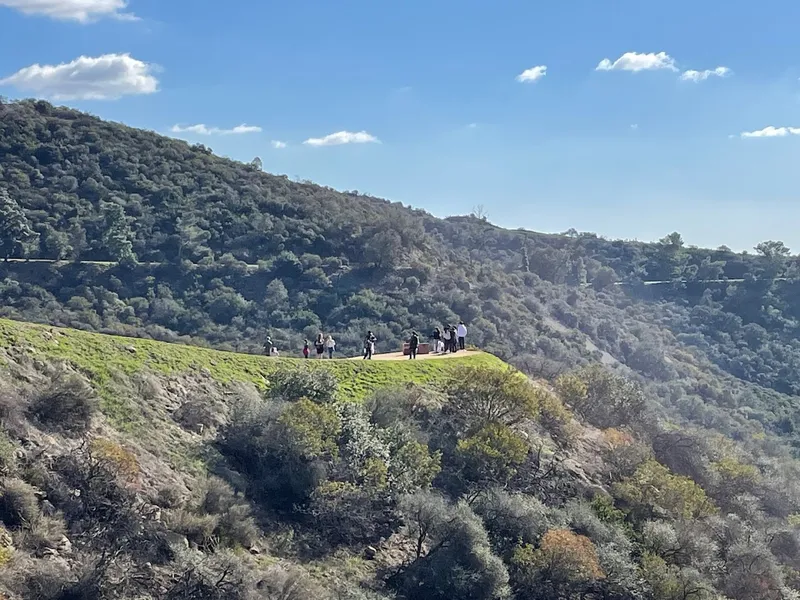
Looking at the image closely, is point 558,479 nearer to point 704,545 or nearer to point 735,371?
point 704,545

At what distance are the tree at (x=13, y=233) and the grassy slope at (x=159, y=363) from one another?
22897 mm

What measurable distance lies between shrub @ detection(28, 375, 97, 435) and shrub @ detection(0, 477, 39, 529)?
200 cm

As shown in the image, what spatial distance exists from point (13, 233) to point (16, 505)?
103 feet

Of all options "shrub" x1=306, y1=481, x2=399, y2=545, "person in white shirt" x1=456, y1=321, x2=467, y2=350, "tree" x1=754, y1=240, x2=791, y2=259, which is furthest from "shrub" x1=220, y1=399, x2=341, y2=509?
"tree" x1=754, y1=240, x2=791, y2=259

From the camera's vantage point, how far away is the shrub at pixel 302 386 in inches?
766

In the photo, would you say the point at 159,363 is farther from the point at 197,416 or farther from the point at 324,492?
the point at 324,492

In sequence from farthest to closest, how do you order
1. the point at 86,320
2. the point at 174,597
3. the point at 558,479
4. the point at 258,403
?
the point at 86,320
the point at 558,479
the point at 258,403
the point at 174,597

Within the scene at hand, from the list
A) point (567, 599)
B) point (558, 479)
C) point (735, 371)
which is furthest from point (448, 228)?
point (567, 599)

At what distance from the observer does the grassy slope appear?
16000 millimetres

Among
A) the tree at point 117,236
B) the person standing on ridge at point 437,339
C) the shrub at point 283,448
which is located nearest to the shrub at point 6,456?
the shrub at point 283,448

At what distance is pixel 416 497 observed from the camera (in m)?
16.4

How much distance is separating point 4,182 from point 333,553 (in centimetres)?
3717

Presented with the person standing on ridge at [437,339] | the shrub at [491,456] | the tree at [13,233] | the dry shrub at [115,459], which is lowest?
the shrub at [491,456]

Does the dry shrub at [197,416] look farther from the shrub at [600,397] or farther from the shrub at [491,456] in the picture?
the shrub at [600,397]
